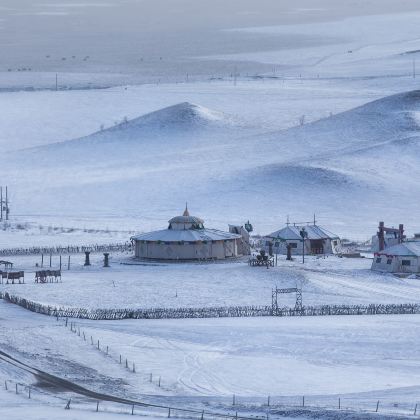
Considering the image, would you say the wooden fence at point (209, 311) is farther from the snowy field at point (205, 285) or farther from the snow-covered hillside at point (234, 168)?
the snow-covered hillside at point (234, 168)

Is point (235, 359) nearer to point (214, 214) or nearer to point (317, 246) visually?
point (317, 246)

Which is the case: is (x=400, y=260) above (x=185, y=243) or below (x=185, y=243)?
below

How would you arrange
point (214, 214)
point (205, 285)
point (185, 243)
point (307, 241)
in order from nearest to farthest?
1. point (205, 285)
2. point (185, 243)
3. point (307, 241)
4. point (214, 214)

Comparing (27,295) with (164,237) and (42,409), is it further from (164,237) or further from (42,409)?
Result: (42,409)

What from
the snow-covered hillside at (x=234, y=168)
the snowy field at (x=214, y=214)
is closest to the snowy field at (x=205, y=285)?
the snowy field at (x=214, y=214)

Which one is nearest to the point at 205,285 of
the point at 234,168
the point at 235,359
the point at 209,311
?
the point at 209,311

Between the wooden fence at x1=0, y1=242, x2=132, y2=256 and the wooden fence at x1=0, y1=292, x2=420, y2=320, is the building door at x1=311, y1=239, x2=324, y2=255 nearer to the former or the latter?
the wooden fence at x1=0, y1=242, x2=132, y2=256

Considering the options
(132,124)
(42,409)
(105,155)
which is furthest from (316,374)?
(132,124)

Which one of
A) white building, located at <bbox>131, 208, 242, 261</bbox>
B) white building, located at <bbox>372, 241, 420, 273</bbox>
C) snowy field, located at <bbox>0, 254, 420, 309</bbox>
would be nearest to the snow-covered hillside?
white building, located at <bbox>131, 208, 242, 261</bbox>
